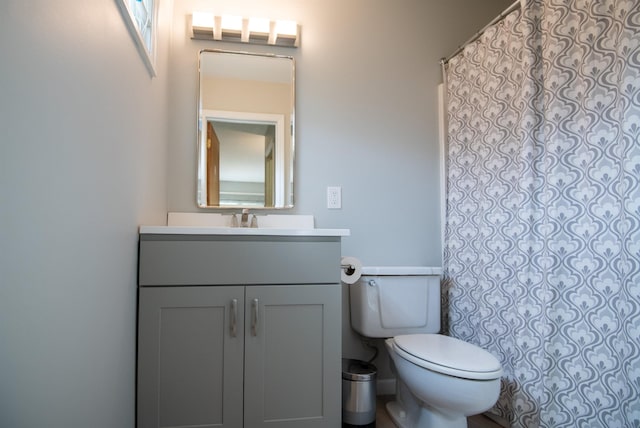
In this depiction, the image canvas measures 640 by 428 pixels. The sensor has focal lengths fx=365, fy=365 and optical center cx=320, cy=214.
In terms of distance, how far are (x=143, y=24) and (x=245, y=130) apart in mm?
686

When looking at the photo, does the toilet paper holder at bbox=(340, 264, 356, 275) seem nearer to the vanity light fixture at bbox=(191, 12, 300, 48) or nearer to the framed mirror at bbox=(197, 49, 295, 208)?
the framed mirror at bbox=(197, 49, 295, 208)

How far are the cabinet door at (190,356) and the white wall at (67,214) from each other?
7 centimetres

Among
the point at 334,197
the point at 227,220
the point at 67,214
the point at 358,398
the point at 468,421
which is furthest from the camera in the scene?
the point at 334,197

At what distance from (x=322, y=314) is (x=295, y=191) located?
781 mm

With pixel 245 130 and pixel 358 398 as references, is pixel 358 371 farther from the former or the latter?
pixel 245 130

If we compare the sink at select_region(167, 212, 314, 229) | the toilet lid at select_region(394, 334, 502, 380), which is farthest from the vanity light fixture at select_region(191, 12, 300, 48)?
the toilet lid at select_region(394, 334, 502, 380)

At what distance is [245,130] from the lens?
1.97 metres

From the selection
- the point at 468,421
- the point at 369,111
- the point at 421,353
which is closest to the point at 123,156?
the point at 421,353

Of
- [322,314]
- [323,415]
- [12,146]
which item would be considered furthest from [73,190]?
[323,415]

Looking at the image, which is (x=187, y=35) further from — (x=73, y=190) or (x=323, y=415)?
(x=323, y=415)

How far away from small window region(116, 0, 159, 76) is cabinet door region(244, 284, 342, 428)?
0.96 metres

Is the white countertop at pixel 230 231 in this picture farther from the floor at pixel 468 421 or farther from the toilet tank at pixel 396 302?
the floor at pixel 468 421

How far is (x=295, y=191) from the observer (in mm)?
2018

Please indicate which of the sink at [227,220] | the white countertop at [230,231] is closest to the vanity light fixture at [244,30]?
the sink at [227,220]
